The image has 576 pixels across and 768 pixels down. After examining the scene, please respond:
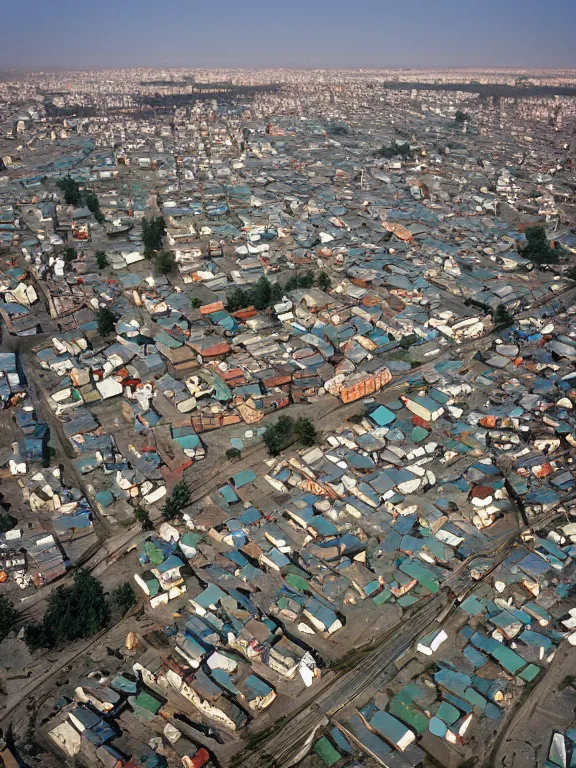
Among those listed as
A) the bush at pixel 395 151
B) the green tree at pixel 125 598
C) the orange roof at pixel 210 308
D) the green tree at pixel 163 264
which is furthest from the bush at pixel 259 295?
the bush at pixel 395 151

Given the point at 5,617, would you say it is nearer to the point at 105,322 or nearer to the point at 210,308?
the point at 105,322

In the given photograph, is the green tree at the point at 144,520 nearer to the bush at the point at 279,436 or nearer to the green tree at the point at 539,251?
the bush at the point at 279,436

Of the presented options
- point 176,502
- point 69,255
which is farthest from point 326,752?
point 69,255

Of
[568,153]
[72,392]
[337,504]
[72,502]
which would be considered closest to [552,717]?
[337,504]

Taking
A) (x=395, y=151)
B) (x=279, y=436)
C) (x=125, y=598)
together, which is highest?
(x=395, y=151)

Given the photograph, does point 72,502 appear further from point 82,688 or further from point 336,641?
point 336,641

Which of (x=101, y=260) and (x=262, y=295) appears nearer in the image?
(x=262, y=295)

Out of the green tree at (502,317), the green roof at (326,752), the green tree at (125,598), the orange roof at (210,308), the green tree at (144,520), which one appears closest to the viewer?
the green roof at (326,752)
